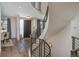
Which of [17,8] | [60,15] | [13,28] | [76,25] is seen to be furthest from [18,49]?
[76,25]

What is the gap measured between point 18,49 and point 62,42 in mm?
767

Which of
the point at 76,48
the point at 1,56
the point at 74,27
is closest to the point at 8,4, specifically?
the point at 1,56

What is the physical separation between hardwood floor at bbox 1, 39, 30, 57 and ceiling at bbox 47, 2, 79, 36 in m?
0.45

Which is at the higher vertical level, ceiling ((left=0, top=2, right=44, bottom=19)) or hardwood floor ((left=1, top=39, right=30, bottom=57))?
ceiling ((left=0, top=2, right=44, bottom=19))

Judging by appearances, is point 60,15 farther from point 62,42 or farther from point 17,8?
point 17,8

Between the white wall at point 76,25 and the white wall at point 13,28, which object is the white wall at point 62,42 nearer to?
the white wall at point 76,25

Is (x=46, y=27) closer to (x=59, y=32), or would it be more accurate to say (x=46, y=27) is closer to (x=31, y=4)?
(x=59, y=32)

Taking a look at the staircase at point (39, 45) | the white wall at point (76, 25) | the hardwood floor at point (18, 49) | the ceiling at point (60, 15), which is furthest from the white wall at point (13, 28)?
the white wall at point (76, 25)

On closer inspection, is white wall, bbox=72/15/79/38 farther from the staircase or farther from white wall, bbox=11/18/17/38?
white wall, bbox=11/18/17/38

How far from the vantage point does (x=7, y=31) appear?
2.42m

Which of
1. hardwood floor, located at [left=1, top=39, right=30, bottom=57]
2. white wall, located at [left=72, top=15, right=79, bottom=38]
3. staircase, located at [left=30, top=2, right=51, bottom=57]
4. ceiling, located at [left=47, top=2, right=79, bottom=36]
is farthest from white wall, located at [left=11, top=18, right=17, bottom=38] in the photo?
white wall, located at [left=72, top=15, right=79, bottom=38]

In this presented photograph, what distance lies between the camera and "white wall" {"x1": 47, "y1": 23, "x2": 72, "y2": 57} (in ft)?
8.03

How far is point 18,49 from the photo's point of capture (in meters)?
2.44

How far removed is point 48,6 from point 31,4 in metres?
0.29
